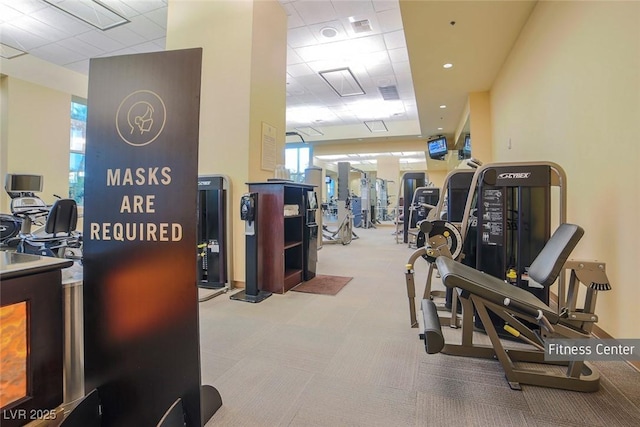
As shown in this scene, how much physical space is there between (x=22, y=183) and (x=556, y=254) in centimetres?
738

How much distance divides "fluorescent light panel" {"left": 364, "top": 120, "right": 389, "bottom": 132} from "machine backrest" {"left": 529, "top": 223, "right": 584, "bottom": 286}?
30.1 feet

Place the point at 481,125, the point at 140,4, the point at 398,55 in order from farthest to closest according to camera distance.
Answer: the point at 481,125 → the point at 398,55 → the point at 140,4

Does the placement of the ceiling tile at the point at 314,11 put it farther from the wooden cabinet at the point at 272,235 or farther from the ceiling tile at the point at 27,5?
the ceiling tile at the point at 27,5

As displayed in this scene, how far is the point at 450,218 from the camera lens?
331 cm

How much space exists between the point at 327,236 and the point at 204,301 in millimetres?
5685

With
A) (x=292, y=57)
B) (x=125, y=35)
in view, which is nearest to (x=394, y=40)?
(x=292, y=57)

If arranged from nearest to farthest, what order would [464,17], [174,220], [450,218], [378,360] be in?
1. [174,220]
2. [378,360]
3. [450,218]
4. [464,17]

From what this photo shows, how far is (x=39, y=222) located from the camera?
217 inches

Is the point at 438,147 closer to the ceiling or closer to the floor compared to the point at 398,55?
closer to the floor

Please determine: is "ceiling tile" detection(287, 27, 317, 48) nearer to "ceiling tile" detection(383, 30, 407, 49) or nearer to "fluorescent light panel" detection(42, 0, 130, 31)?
"ceiling tile" detection(383, 30, 407, 49)

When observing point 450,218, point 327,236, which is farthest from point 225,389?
point 327,236

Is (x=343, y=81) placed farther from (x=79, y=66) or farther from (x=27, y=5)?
(x=79, y=66)

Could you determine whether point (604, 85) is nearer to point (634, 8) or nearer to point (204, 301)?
point (634, 8)

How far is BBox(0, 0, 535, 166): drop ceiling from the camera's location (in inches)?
165
